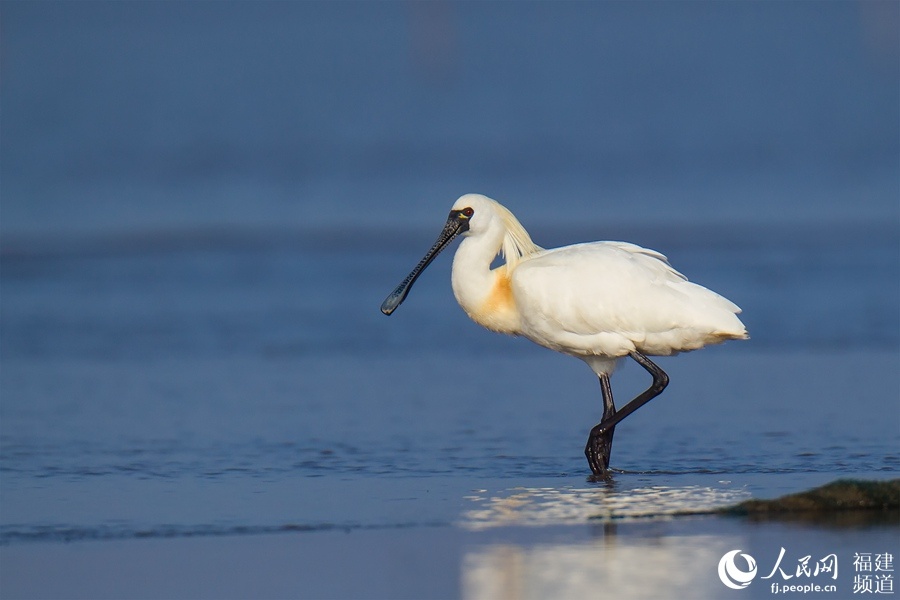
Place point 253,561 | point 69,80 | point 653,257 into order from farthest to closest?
1. point 69,80
2. point 653,257
3. point 253,561

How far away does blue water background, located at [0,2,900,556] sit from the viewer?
10.5m

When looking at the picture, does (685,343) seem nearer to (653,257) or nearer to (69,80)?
(653,257)

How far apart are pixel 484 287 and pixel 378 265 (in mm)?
11401

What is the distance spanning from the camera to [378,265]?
72.7 ft

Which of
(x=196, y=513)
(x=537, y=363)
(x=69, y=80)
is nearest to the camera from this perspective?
(x=196, y=513)

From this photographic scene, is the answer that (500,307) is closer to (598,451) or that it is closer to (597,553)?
(598,451)

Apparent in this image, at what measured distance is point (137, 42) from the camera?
2625 inches

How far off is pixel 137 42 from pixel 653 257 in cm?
5828

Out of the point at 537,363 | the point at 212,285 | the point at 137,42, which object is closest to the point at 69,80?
the point at 137,42

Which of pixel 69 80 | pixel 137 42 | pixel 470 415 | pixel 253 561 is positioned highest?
pixel 137 42

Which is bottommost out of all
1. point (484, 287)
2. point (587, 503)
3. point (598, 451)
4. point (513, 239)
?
point (587, 503)

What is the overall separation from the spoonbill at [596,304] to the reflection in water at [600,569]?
6.82ft
